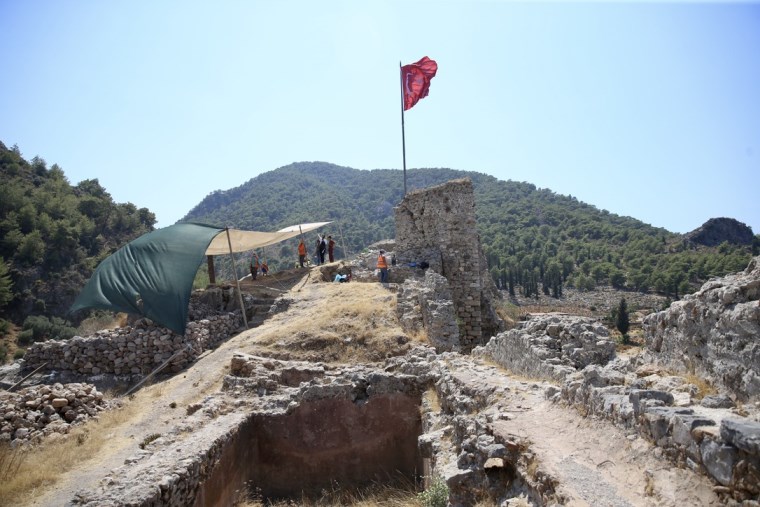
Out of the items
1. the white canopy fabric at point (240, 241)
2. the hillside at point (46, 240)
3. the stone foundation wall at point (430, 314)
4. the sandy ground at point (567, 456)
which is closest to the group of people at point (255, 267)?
the white canopy fabric at point (240, 241)

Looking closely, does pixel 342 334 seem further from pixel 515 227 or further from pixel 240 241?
pixel 515 227

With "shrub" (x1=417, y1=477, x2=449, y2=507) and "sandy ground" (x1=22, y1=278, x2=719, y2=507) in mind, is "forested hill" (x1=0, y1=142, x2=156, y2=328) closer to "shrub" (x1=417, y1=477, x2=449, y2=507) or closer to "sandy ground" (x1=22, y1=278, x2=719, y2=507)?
"sandy ground" (x1=22, y1=278, x2=719, y2=507)

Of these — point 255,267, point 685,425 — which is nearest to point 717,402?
point 685,425

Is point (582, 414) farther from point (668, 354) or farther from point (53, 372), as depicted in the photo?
point (53, 372)

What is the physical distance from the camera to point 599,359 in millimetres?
6945

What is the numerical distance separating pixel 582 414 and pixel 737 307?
1.74m

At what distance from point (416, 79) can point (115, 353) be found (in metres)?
16.3

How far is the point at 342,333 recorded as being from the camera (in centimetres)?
1300

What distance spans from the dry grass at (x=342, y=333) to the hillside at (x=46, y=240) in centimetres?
2495

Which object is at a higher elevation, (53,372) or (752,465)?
(752,465)

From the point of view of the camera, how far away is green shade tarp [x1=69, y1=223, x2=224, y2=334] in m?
14.6

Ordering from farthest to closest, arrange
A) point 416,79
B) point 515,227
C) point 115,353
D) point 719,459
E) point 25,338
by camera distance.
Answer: point 515,227 → point 25,338 → point 416,79 → point 115,353 → point 719,459

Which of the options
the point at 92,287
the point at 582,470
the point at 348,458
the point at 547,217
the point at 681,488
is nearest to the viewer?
the point at 681,488

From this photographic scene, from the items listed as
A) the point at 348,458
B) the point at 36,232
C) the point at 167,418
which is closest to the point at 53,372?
the point at 167,418
